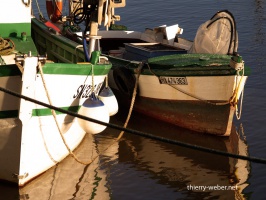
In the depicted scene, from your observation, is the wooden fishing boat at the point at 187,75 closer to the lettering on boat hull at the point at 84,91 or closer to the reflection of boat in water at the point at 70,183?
the lettering on boat hull at the point at 84,91

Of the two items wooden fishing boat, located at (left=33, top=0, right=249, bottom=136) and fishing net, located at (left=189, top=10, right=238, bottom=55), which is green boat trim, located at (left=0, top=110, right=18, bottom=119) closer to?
wooden fishing boat, located at (left=33, top=0, right=249, bottom=136)

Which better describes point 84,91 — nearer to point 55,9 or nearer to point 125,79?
point 125,79

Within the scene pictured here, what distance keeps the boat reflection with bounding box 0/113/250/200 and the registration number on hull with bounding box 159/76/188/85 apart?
3.63ft

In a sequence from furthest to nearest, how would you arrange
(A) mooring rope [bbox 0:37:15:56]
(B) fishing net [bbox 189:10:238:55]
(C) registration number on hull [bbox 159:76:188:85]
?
1. (B) fishing net [bbox 189:10:238:55]
2. (C) registration number on hull [bbox 159:76:188:85]
3. (A) mooring rope [bbox 0:37:15:56]

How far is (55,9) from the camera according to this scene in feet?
53.6

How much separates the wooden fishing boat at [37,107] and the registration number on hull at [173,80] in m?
1.94

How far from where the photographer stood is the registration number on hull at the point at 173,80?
12519 mm

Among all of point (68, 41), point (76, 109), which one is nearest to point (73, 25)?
point (68, 41)

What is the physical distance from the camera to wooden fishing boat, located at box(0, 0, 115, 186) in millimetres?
9516

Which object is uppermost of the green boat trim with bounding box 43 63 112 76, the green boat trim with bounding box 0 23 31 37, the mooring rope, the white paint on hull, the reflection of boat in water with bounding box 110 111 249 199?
the green boat trim with bounding box 0 23 31 37

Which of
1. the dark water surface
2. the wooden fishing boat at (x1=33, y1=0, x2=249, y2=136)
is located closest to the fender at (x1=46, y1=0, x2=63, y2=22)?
the wooden fishing boat at (x1=33, y1=0, x2=249, y2=136)

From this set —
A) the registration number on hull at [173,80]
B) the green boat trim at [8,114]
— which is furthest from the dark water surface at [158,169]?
the green boat trim at [8,114]

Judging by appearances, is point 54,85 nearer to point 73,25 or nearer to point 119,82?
point 119,82

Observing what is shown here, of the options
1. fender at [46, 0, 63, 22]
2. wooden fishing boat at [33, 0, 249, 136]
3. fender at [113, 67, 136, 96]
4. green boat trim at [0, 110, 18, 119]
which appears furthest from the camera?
fender at [46, 0, 63, 22]
